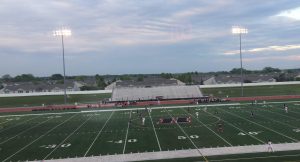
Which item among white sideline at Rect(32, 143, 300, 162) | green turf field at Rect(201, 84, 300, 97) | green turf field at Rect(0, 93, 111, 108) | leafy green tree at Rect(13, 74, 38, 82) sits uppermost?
leafy green tree at Rect(13, 74, 38, 82)

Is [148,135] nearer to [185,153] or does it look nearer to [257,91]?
[185,153]

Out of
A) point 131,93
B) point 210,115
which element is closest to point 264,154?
point 210,115

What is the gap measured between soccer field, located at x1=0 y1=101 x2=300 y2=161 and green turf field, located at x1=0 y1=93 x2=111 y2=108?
21686 millimetres

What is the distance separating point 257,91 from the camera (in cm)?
6600

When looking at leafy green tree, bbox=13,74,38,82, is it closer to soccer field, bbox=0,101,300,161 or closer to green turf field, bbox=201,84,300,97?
green turf field, bbox=201,84,300,97

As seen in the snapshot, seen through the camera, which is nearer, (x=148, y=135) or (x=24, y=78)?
(x=148, y=135)

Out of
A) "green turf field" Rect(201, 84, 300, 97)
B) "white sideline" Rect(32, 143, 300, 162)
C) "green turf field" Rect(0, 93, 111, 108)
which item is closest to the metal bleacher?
"green turf field" Rect(0, 93, 111, 108)

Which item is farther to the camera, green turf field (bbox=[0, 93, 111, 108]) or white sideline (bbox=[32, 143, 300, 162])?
green turf field (bbox=[0, 93, 111, 108])

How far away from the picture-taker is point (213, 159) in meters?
19.5

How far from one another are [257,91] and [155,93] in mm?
20094

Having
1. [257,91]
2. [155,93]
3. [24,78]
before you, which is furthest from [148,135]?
[24,78]

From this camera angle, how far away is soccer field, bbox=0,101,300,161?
2228 centimetres

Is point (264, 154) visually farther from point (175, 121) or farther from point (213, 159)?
point (175, 121)

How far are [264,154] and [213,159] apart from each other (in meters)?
3.25
